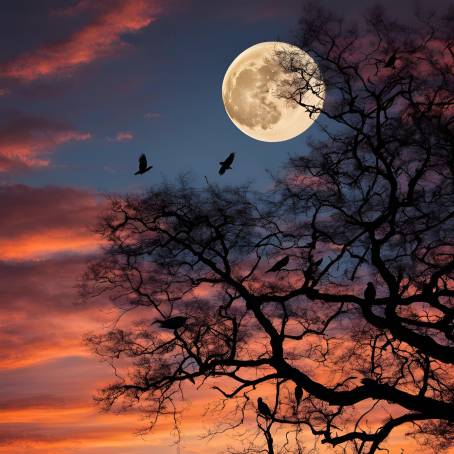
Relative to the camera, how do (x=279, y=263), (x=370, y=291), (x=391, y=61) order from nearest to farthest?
(x=370, y=291) → (x=391, y=61) → (x=279, y=263)

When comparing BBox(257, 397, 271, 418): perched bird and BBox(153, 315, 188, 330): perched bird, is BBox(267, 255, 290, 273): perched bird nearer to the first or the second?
BBox(153, 315, 188, 330): perched bird

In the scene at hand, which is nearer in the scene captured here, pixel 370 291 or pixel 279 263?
pixel 370 291

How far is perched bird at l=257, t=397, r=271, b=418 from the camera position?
1534cm

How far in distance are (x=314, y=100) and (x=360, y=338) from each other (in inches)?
208

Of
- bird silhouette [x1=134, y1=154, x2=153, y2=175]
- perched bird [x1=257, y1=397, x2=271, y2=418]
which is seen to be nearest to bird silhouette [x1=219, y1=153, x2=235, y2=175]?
bird silhouette [x1=134, y1=154, x2=153, y2=175]

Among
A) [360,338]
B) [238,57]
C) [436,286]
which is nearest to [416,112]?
[436,286]

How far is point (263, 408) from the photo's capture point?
15.4m

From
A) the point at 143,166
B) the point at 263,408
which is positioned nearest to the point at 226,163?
the point at 143,166

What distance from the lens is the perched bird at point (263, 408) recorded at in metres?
15.3

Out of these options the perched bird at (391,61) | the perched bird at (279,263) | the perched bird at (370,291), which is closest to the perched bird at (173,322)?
the perched bird at (279,263)

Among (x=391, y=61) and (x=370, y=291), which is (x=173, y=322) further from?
(x=391, y=61)

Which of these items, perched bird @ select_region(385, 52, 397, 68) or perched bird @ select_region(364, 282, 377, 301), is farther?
perched bird @ select_region(385, 52, 397, 68)

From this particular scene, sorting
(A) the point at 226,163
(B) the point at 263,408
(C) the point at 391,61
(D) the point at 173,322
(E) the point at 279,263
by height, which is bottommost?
(B) the point at 263,408

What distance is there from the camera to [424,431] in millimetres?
16219
